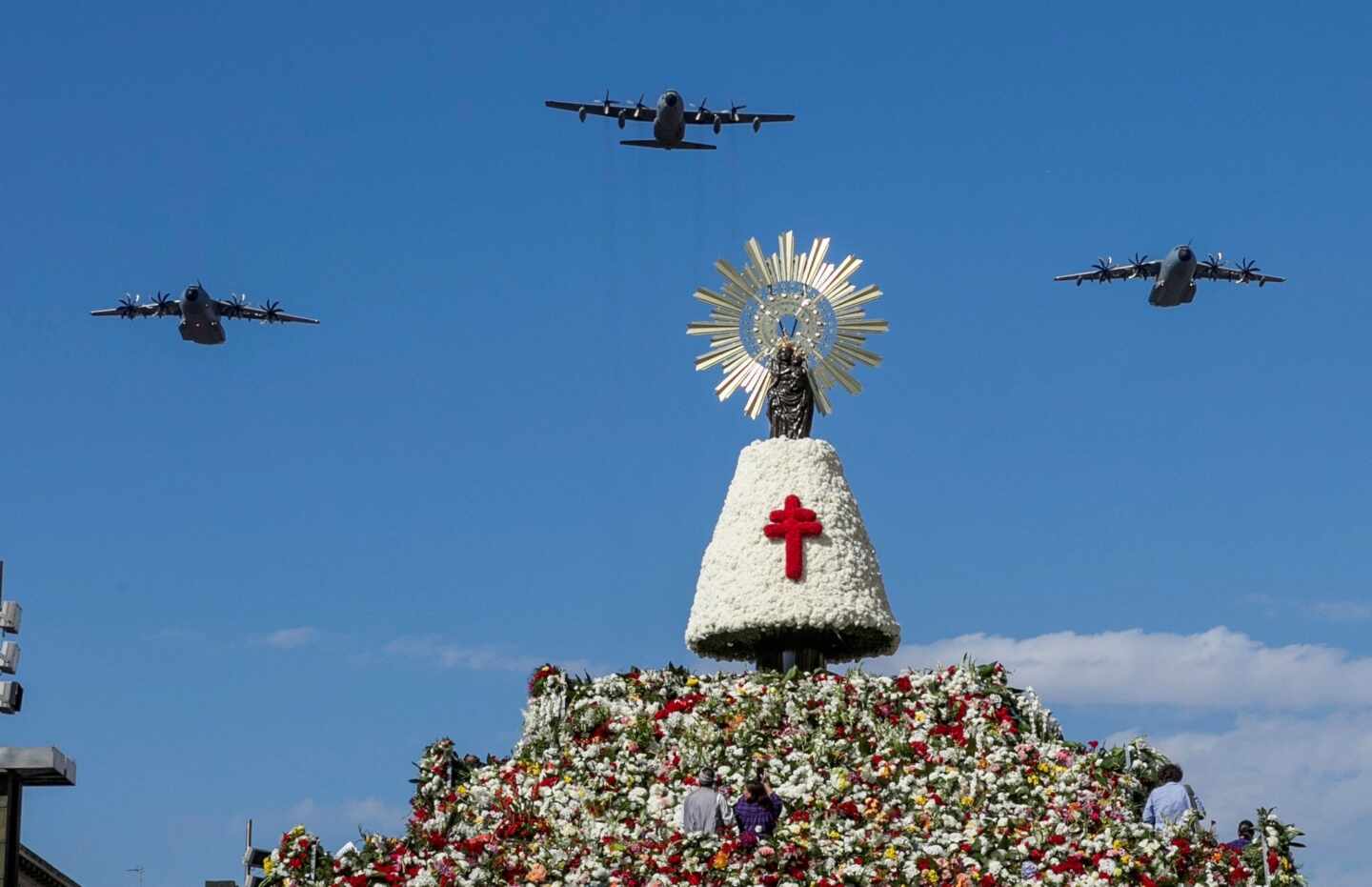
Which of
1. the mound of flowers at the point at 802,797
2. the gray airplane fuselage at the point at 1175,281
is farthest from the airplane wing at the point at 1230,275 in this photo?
the mound of flowers at the point at 802,797

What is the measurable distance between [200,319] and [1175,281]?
23.6 metres

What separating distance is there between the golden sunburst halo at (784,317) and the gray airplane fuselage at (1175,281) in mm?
21904

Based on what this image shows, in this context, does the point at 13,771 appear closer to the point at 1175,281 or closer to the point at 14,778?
the point at 14,778

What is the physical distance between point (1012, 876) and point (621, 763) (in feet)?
16.6

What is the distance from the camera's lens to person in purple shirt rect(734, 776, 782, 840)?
19.5 metres

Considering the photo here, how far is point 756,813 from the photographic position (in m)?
19.6

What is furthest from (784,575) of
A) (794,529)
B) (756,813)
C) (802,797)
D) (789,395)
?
(756,813)

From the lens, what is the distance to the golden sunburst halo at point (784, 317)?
28.7m

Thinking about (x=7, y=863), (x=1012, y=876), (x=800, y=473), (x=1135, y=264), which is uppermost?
(x=1135, y=264)

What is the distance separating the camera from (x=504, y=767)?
76.4 feet

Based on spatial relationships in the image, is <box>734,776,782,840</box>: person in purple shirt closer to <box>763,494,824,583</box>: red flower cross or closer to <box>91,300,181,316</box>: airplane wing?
<box>763,494,824,583</box>: red flower cross

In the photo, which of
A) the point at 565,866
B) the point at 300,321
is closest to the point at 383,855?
the point at 565,866

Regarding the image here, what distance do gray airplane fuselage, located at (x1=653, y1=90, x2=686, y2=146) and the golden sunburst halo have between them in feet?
55.0

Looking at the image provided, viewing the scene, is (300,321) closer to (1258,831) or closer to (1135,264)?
(1135,264)
